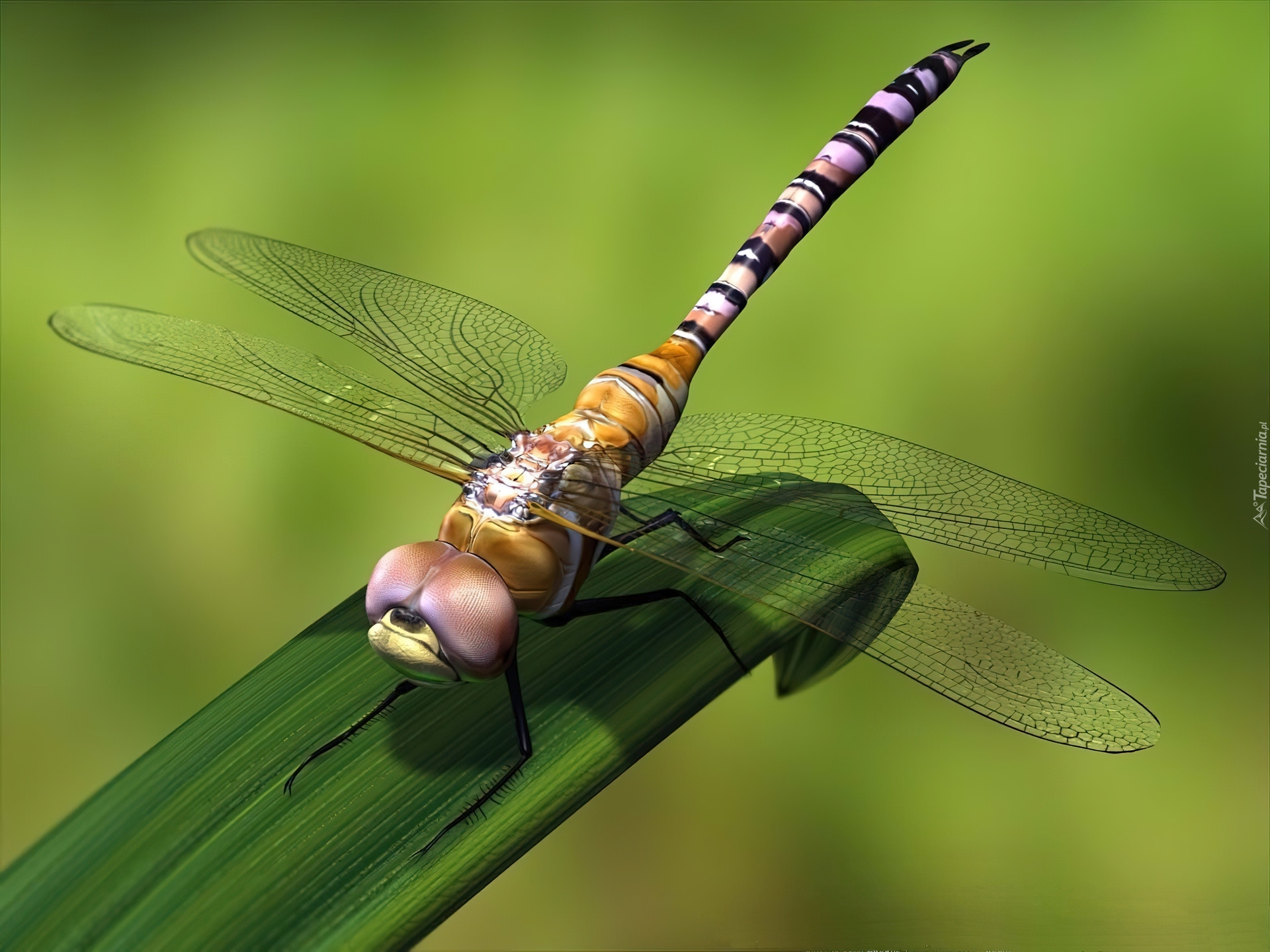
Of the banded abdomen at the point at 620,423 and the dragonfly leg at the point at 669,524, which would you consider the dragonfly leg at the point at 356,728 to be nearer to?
the banded abdomen at the point at 620,423

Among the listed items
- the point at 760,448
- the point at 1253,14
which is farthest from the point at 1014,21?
the point at 760,448

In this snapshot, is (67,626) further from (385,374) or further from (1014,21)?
(1014,21)

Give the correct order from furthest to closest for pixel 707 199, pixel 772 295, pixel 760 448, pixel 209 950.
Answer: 1. pixel 707 199
2. pixel 772 295
3. pixel 760 448
4. pixel 209 950

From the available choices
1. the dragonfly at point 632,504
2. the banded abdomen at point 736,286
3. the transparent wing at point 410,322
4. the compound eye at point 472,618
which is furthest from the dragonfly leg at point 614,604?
the transparent wing at point 410,322

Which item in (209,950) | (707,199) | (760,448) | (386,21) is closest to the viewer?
(209,950)

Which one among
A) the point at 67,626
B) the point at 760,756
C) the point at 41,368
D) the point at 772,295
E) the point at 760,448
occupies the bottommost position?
the point at 67,626

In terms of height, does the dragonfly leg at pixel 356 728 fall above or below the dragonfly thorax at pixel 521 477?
below
